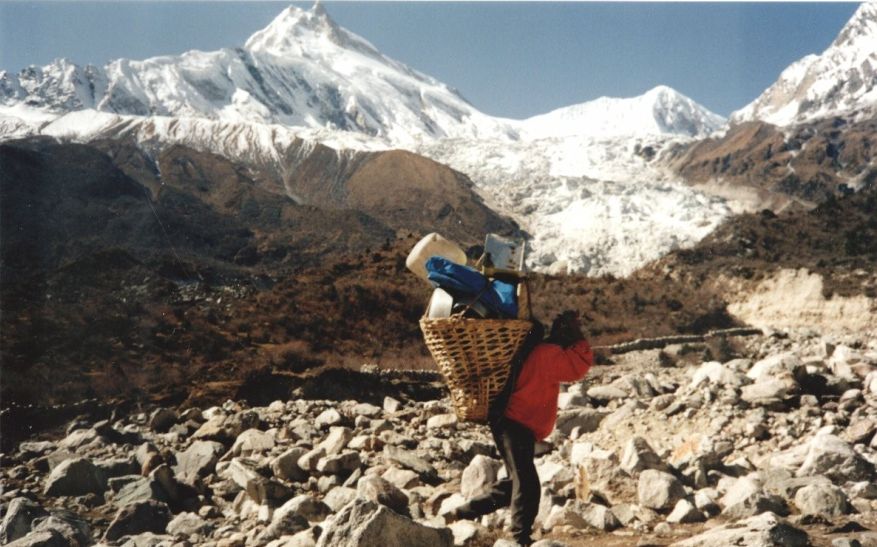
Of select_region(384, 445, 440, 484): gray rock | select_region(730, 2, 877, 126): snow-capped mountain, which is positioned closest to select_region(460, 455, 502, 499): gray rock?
select_region(384, 445, 440, 484): gray rock

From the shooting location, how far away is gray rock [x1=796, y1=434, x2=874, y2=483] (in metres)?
4.32

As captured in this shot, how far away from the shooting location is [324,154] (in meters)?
67.6

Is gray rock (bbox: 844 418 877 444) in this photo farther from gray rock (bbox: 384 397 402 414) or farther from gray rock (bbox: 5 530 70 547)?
gray rock (bbox: 5 530 70 547)

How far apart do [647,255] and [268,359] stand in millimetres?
36524

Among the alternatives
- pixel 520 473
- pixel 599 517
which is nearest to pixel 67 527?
pixel 520 473

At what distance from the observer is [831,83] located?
357ft

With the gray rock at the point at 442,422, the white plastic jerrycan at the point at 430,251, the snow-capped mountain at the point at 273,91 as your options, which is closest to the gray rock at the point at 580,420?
the gray rock at the point at 442,422

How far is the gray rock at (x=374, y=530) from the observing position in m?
3.12

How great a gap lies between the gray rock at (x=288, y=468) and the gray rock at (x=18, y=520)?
5.29 ft

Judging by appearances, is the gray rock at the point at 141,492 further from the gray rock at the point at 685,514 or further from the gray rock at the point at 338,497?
the gray rock at the point at 685,514

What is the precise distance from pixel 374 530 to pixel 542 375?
1.07m

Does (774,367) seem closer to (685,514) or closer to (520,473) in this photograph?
(685,514)

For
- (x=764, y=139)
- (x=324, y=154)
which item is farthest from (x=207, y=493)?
(x=764, y=139)

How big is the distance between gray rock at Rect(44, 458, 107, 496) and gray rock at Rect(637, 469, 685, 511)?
4.19 meters
